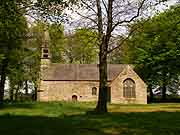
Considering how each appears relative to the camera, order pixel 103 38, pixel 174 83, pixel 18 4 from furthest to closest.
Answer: pixel 174 83 → pixel 103 38 → pixel 18 4

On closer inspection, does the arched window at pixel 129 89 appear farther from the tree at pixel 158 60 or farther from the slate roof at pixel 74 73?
the tree at pixel 158 60

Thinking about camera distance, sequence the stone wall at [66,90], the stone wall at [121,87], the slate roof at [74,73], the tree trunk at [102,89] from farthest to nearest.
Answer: the slate roof at [74,73], the stone wall at [66,90], the stone wall at [121,87], the tree trunk at [102,89]

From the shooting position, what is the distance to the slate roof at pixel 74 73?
72.0 metres

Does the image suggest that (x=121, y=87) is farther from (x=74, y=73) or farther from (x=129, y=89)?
(x=74, y=73)

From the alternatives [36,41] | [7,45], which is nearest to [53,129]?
[7,45]

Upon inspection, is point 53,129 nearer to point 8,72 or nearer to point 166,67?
point 8,72

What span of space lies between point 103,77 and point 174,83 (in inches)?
2090

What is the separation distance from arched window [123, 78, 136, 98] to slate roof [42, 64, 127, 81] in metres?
3.92

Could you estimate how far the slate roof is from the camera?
236ft

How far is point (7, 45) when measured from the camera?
44.4 metres

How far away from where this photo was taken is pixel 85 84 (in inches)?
2847

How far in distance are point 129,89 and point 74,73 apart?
1145 centimetres

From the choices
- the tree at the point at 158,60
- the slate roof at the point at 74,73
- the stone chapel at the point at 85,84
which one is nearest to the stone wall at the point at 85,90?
the stone chapel at the point at 85,84

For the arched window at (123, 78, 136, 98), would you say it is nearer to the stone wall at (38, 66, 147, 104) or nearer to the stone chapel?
the stone chapel
